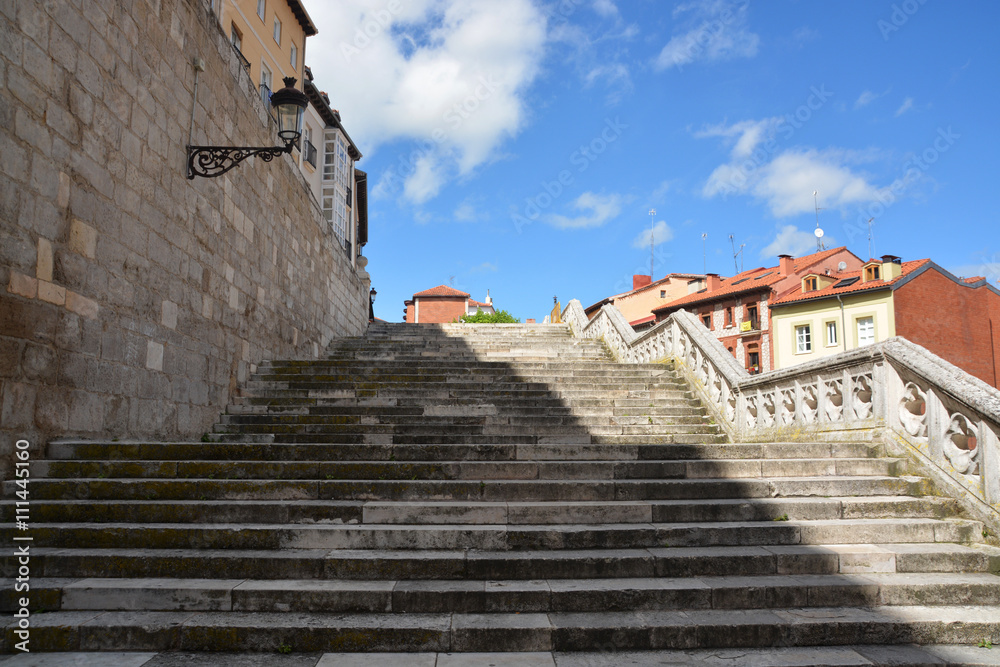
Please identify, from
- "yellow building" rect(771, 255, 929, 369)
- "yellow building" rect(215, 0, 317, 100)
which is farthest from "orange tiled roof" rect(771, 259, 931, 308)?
"yellow building" rect(215, 0, 317, 100)

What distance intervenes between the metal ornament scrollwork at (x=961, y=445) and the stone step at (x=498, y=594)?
0.97 meters

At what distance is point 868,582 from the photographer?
3.84 metres

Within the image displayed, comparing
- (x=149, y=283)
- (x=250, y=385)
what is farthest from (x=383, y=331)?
(x=149, y=283)

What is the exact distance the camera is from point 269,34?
799 inches

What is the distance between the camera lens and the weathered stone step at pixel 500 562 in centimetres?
379

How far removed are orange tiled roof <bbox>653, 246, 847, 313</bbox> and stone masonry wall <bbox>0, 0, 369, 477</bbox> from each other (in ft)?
110

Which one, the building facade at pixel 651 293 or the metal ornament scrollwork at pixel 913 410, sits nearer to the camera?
the metal ornament scrollwork at pixel 913 410

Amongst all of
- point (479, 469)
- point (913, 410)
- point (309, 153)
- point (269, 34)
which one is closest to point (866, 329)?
point (309, 153)

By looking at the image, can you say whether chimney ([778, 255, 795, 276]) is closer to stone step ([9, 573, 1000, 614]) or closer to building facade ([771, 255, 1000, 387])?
building facade ([771, 255, 1000, 387])

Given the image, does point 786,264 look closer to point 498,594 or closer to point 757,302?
point 757,302

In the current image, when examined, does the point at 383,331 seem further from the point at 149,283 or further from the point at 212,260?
the point at 149,283

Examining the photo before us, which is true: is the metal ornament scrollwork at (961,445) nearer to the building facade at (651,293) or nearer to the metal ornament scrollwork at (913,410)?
the metal ornament scrollwork at (913,410)

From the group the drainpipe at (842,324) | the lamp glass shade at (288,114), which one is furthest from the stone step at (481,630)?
the drainpipe at (842,324)

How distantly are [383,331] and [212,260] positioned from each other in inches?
349
